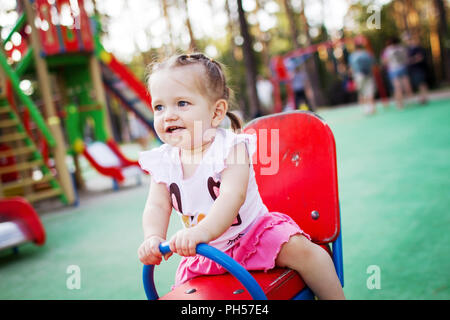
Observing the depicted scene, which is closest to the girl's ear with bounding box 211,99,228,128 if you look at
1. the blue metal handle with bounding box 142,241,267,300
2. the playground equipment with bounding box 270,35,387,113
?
the blue metal handle with bounding box 142,241,267,300

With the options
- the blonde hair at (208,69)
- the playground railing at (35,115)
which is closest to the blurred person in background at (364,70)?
the playground railing at (35,115)

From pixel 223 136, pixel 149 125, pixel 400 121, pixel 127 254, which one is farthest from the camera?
pixel 149 125

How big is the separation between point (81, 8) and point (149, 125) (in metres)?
2.45

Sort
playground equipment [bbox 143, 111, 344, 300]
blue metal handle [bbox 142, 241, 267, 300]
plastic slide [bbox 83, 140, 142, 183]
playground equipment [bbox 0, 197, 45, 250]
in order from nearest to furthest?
blue metal handle [bbox 142, 241, 267, 300]
playground equipment [bbox 143, 111, 344, 300]
playground equipment [bbox 0, 197, 45, 250]
plastic slide [bbox 83, 140, 142, 183]

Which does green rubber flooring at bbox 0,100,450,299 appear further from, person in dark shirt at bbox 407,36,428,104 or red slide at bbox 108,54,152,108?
person in dark shirt at bbox 407,36,428,104

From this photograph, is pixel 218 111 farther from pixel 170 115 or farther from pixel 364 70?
pixel 364 70

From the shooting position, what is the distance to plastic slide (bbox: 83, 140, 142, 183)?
6629mm

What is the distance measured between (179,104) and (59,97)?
8.06m

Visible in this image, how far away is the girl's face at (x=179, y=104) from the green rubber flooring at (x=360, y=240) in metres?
1.21

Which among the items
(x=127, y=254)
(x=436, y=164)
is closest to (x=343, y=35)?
(x=436, y=164)

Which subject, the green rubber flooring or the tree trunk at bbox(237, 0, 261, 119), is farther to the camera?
the tree trunk at bbox(237, 0, 261, 119)

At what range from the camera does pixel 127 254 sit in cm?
317
